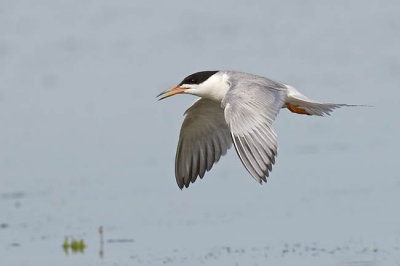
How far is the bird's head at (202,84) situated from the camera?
8.32 m

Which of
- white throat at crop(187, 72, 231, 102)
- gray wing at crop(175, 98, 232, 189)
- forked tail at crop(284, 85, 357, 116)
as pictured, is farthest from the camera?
gray wing at crop(175, 98, 232, 189)

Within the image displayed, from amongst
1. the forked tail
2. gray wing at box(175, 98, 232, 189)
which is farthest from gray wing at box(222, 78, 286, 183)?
gray wing at box(175, 98, 232, 189)

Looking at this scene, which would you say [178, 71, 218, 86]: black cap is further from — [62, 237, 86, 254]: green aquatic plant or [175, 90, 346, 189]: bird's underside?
[62, 237, 86, 254]: green aquatic plant

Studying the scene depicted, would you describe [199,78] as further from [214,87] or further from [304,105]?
[304,105]

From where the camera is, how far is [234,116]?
279 inches

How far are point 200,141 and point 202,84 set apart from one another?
79cm

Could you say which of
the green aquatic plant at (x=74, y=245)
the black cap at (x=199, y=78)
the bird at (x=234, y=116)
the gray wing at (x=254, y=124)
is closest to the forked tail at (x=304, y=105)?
the bird at (x=234, y=116)

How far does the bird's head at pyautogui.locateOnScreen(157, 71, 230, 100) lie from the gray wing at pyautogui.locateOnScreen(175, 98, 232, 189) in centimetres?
32

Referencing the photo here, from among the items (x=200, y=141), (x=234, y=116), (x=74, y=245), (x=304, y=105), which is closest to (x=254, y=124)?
(x=234, y=116)

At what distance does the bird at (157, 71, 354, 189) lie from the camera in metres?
6.90

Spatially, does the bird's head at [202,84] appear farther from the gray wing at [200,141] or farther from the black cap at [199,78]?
the gray wing at [200,141]

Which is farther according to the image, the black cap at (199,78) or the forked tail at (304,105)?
the black cap at (199,78)

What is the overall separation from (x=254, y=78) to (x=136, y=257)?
1.77m

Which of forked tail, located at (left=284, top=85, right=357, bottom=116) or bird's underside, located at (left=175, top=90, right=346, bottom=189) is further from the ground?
forked tail, located at (left=284, top=85, right=357, bottom=116)
